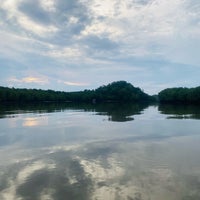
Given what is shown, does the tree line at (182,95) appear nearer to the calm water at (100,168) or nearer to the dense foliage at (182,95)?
the dense foliage at (182,95)

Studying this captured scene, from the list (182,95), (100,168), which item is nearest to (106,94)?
(182,95)

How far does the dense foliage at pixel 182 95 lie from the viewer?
112000mm

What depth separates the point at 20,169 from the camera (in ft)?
39.7

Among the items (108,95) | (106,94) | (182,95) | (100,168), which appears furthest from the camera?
(106,94)

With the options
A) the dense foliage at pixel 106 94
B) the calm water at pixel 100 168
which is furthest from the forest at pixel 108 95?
the calm water at pixel 100 168

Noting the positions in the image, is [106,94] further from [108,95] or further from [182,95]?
[182,95]

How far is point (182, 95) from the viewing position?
124 meters

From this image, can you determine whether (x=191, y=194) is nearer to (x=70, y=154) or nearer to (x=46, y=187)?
(x=46, y=187)

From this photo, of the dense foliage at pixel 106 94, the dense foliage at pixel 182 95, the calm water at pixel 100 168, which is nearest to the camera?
the calm water at pixel 100 168

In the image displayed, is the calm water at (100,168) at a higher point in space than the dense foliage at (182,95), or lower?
lower

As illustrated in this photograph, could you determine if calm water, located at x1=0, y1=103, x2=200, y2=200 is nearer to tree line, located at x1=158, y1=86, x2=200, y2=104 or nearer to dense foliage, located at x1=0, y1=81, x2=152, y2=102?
tree line, located at x1=158, y1=86, x2=200, y2=104

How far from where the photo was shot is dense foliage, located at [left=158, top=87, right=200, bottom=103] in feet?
367

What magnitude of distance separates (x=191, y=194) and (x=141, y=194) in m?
1.43

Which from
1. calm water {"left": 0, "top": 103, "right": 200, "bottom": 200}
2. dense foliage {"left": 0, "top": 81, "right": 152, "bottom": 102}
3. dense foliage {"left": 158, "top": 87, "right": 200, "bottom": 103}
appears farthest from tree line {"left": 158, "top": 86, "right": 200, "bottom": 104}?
calm water {"left": 0, "top": 103, "right": 200, "bottom": 200}
